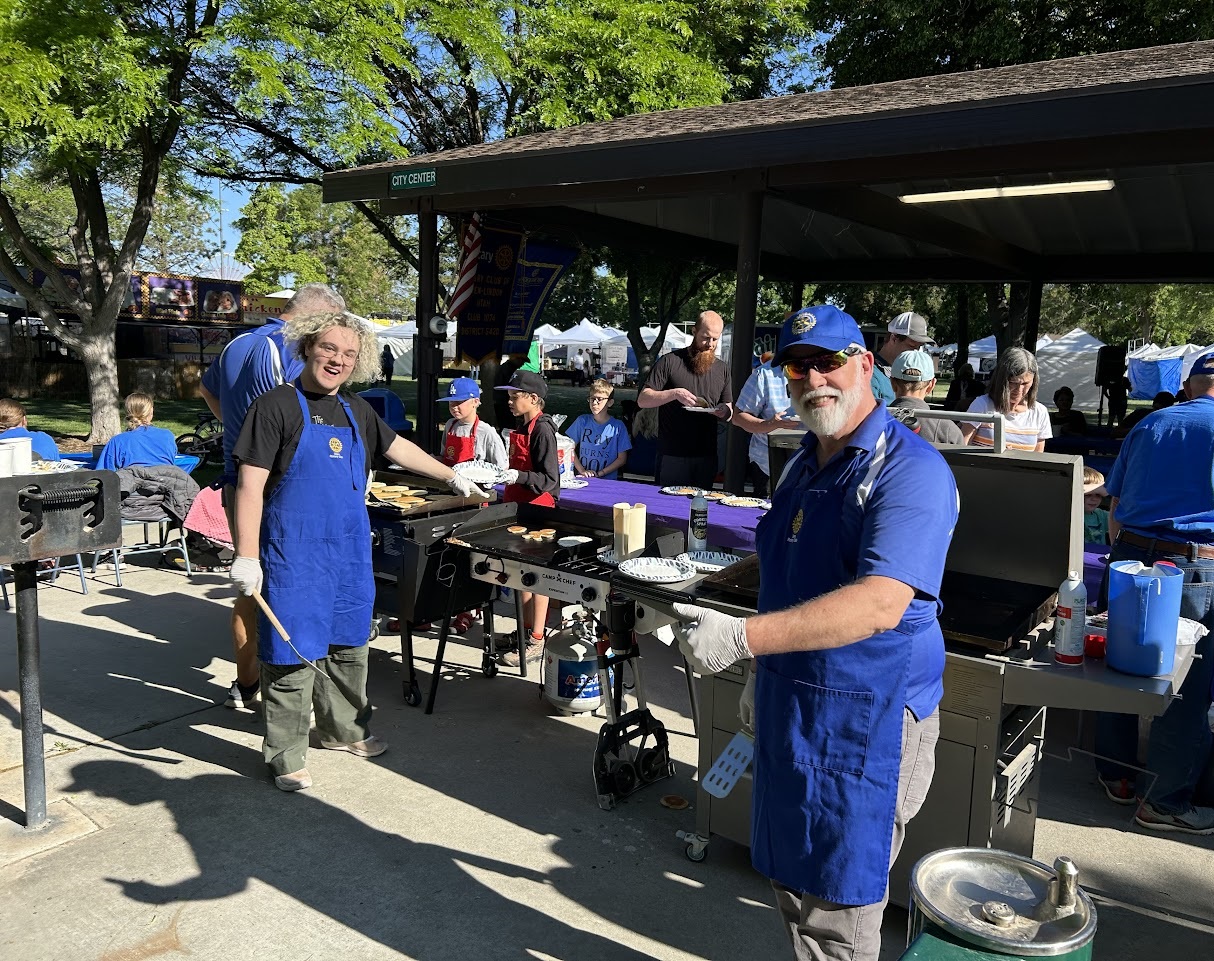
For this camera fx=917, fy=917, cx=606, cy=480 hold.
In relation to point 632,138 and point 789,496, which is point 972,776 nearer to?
point 789,496

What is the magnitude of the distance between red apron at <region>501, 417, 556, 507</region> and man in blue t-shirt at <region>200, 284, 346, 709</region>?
139 centimetres

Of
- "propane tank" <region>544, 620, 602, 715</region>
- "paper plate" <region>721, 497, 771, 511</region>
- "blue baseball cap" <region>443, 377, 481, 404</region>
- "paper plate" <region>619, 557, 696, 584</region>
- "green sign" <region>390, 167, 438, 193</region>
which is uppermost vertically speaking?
"green sign" <region>390, 167, 438, 193</region>

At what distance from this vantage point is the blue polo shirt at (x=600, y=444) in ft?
26.6

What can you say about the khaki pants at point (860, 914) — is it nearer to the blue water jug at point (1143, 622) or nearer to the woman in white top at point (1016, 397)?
the blue water jug at point (1143, 622)

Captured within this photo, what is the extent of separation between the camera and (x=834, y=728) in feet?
6.91

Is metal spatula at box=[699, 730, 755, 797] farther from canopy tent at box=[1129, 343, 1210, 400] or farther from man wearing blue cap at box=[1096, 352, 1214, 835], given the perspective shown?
canopy tent at box=[1129, 343, 1210, 400]

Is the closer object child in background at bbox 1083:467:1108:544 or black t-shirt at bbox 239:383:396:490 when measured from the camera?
black t-shirt at bbox 239:383:396:490

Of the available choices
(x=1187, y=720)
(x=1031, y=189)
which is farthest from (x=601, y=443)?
(x=1187, y=720)

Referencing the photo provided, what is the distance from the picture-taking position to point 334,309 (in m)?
4.04

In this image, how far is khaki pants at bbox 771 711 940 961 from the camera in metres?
2.18

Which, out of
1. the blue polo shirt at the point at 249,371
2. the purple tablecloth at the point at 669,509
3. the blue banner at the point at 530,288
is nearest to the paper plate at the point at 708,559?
the purple tablecloth at the point at 669,509

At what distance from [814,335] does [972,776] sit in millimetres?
1635

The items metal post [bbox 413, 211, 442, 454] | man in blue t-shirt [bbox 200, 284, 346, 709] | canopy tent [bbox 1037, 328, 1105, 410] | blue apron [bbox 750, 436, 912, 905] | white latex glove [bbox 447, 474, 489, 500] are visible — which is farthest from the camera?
canopy tent [bbox 1037, 328, 1105, 410]

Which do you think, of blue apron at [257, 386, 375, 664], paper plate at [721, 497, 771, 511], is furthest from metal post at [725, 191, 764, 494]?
blue apron at [257, 386, 375, 664]
